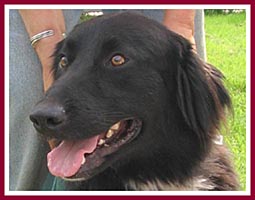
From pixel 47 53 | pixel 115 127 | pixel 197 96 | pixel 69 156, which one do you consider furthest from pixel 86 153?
pixel 47 53

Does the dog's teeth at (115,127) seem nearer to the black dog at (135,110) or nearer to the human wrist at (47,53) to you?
the black dog at (135,110)

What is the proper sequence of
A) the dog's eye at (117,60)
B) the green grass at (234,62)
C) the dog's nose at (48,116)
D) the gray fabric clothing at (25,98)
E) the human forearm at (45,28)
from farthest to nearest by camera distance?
the green grass at (234,62), the gray fabric clothing at (25,98), the human forearm at (45,28), the dog's eye at (117,60), the dog's nose at (48,116)

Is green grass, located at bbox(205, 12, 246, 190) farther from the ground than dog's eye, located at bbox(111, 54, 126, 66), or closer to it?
closer to it

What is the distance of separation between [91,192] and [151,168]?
0.33 m

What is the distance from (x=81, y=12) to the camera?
3.23 meters

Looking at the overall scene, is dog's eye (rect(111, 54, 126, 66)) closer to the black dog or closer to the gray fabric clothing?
the black dog

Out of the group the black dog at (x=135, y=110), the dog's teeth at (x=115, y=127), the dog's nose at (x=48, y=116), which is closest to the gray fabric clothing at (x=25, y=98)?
the black dog at (x=135, y=110)

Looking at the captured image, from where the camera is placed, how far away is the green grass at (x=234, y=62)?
14.8 ft

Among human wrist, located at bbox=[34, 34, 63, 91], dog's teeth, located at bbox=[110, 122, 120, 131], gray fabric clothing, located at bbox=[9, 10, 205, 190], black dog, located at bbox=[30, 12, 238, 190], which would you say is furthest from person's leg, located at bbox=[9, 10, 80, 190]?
dog's teeth, located at bbox=[110, 122, 120, 131]

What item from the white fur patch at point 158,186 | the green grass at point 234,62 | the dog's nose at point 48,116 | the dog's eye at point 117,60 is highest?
the dog's eye at point 117,60

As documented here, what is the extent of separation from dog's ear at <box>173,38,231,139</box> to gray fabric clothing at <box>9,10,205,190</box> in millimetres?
487

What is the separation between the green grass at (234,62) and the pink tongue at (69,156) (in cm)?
94

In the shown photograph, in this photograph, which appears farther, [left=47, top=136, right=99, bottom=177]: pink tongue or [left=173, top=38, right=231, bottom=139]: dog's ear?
[left=173, top=38, right=231, bottom=139]: dog's ear

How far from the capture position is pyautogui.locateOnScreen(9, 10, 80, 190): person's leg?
331cm
